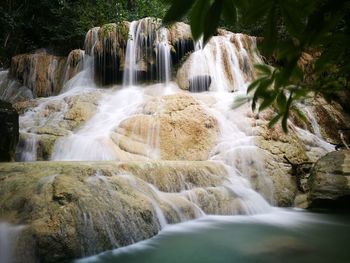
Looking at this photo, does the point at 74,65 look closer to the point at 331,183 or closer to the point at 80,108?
the point at 80,108

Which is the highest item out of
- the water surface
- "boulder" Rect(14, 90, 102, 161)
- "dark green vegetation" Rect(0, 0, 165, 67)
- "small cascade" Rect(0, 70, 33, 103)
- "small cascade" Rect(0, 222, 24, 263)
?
"dark green vegetation" Rect(0, 0, 165, 67)

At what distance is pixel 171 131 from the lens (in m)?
9.27

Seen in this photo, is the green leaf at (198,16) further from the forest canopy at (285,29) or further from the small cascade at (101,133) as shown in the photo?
the small cascade at (101,133)

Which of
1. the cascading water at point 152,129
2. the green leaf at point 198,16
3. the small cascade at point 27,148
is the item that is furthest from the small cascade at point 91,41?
the green leaf at point 198,16

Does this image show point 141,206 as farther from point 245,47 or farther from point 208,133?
point 245,47

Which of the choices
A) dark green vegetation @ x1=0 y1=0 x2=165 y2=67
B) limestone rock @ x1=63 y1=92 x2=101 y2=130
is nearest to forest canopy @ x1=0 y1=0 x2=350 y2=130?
limestone rock @ x1=63 y1=92 x2=101 y2=130

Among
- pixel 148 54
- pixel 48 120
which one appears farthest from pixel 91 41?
pixel 48 120

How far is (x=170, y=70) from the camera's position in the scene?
45.1ft

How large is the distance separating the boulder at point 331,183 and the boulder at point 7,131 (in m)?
6.46

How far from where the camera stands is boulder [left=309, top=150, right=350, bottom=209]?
7.02 m

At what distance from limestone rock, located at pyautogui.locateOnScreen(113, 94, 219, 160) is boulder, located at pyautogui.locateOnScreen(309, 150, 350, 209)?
2700mm

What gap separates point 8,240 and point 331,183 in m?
6.11

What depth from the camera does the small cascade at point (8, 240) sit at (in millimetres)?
3799

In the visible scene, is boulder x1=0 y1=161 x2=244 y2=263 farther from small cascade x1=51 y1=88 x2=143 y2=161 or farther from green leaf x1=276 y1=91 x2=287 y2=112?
green leaf x1=276 y1=91 x2=287 y2=112
